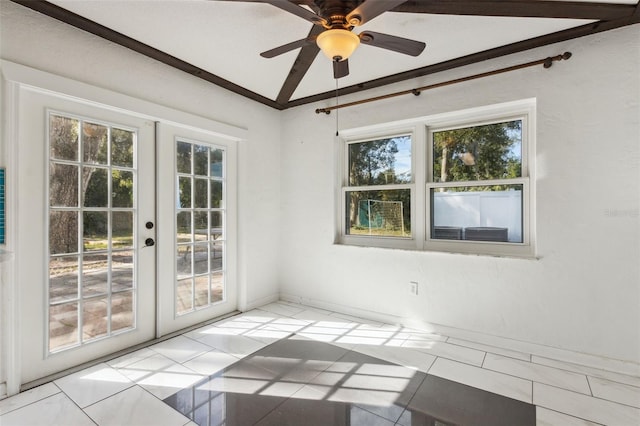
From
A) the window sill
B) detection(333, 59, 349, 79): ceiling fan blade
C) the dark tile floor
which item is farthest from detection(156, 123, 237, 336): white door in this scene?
detection(333, 59, 349, 79): ceiling fan blade

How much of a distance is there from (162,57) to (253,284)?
2543mm

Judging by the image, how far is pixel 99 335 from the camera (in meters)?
2.56

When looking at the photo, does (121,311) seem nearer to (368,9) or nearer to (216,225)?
(216,225)

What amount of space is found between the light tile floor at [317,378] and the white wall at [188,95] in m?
0.90

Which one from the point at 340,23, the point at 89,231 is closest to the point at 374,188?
the point at 340,23

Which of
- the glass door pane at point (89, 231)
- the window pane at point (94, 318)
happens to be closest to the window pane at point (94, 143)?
the glass door pane at point (89, 231)

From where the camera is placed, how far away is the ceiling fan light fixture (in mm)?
1858

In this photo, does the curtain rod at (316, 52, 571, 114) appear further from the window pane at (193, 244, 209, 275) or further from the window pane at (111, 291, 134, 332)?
the window pane at (111, 291, 134, 332)

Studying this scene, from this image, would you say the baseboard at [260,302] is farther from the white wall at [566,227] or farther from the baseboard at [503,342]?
the white wall at [566,227]

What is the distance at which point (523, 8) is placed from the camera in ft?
6.92

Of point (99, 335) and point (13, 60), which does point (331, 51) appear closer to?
point (13, 60)

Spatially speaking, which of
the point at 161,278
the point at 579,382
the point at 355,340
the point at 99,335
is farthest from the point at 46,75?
the point at 579,382

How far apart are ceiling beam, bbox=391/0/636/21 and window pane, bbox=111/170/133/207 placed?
2461 millimetres

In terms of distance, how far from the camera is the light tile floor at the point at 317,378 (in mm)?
1874
